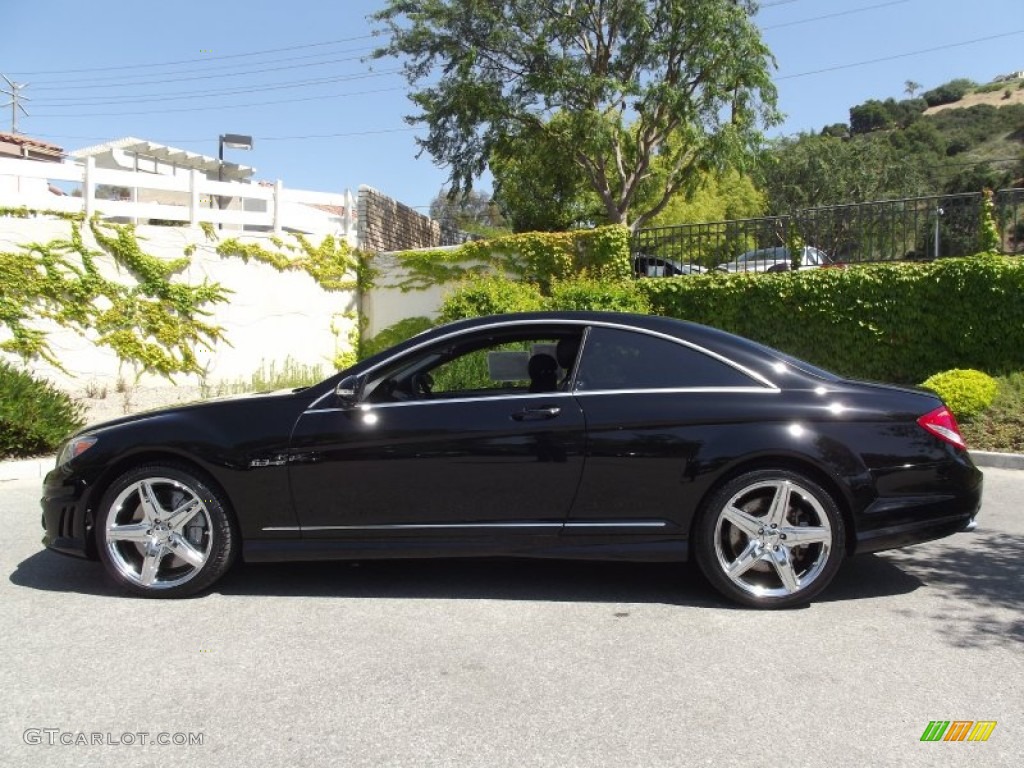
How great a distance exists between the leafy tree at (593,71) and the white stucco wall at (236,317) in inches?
433

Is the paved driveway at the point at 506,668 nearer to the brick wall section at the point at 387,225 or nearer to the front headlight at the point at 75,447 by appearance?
the front headlight at the point at 75,447

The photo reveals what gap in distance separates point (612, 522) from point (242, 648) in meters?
1.88

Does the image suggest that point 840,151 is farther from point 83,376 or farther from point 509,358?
point 509,358

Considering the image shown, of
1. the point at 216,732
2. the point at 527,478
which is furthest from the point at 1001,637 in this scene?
the point at 216,732

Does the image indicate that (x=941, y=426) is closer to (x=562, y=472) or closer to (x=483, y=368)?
(x=562, y=472)

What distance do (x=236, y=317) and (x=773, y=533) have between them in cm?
1148

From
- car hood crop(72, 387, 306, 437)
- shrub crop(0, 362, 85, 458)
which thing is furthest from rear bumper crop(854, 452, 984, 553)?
shrub crop(0, 362, 85, 458)

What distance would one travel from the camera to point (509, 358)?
504 cm

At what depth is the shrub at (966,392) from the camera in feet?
31.3

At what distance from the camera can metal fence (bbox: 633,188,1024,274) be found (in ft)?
38.4

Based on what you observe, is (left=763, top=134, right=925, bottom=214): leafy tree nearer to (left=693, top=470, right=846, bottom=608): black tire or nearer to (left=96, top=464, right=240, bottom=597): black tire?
(left=693, top=470, right=846, bottom=608): black tire

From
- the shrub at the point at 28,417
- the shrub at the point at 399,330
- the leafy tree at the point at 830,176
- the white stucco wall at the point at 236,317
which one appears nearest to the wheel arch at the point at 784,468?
the shrub at the point at 28,417

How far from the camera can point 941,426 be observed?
4484 mm

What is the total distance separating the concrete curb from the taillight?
15.2 feet
